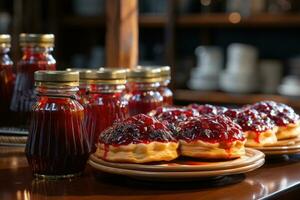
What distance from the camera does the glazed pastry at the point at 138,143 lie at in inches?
Answer: 49.9

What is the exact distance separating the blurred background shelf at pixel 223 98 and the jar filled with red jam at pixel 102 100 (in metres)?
2.24

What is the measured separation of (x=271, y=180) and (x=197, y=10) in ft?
9.73

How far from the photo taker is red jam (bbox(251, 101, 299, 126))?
158 cm

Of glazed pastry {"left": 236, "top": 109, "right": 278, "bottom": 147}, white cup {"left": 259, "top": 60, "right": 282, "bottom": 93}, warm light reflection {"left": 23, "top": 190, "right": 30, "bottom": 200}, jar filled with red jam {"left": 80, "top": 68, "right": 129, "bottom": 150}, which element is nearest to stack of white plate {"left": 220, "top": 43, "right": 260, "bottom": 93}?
white cup {"left": 259, "top": 60, "right": 282, "bottom": 93}

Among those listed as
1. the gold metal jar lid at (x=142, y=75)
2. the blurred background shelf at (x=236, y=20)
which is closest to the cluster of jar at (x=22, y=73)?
the gold metal jar lid at (x=142, y=75)

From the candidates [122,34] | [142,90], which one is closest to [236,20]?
[122,34]

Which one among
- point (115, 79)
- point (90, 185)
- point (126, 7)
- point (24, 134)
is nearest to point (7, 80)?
point (24, 134)

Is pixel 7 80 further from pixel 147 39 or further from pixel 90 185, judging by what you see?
pixel 147 39

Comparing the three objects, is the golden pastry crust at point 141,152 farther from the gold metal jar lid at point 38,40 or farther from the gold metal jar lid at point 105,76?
the gold metal jar lid at point 38,40

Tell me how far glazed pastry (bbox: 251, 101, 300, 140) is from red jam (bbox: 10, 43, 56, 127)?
21.0 inches

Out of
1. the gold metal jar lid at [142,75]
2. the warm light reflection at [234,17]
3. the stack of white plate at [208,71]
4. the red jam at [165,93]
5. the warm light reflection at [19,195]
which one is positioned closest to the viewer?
the warm light reflection at [19,195]

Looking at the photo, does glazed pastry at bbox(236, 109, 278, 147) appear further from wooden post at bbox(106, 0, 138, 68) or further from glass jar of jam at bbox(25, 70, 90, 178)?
wooden post at bbox(106, 0, 138, 68)

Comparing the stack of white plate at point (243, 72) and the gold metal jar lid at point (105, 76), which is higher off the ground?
the gold metal jar lid at point (105, 76)

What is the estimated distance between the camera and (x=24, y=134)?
1.69 meters
